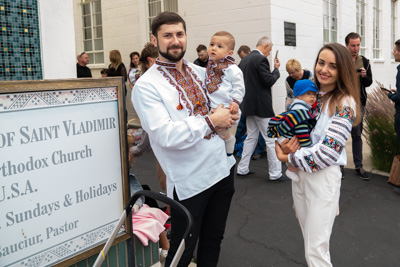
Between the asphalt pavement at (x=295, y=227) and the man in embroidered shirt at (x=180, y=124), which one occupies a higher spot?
the man in embroidered shirt at (x=180, y=124)

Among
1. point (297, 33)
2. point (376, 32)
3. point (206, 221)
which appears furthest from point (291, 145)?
point (376, 32)

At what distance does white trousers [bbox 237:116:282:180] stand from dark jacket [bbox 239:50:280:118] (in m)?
0.15

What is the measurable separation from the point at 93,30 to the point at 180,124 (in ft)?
33.6

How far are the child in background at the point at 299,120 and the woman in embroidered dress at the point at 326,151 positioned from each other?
0.05 m

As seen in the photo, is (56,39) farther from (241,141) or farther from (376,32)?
(376,32)

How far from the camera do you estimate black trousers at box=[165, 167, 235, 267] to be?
2.21 m

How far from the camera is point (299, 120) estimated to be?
2.30 metres

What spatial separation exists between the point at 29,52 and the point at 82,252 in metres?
1.59

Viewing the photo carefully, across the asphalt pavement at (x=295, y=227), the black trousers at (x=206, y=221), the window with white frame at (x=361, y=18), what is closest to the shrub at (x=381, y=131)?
the asphalt pavement at (x=295, y=227)

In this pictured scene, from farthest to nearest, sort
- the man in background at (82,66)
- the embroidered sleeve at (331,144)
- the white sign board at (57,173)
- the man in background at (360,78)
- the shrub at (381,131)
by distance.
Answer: the man in background at (82,66)
the shrub at (381,131)
the man in background at (360,78)
the embroidered sleeve at (331,144)
the white sign board at (57,173)

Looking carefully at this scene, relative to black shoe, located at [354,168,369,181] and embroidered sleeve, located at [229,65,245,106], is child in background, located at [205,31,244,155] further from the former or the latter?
black shoe, located at [354,168,369,181]

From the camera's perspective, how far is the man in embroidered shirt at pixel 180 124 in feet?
6.61

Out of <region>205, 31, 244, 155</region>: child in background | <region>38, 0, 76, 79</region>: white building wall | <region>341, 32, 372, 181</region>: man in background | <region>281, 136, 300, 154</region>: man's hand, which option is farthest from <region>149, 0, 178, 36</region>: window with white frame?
<region>281, 136, 300, 154</region>: man's hand

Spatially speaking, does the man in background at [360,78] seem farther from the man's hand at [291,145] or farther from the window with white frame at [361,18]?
the window with white frame at [361,18]
